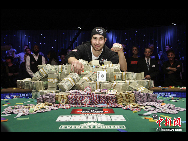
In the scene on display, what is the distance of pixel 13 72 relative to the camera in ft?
19.5

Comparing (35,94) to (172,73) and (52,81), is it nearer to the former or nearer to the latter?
(52,81)

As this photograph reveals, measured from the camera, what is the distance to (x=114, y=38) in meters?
8.99

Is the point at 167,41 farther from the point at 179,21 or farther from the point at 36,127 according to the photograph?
the point at 36,127

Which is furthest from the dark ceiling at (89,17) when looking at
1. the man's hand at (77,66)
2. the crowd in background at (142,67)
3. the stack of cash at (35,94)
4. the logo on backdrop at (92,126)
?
the logo on backdrop at (92,126)

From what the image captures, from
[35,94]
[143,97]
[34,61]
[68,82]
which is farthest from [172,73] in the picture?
[34,61]

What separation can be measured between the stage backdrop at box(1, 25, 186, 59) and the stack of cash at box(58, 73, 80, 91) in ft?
17.8

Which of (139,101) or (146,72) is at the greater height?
(146,72)

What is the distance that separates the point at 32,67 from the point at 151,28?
5639mm

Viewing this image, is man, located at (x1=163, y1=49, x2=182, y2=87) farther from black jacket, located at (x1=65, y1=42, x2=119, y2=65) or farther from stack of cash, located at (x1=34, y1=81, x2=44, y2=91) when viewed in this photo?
stack of cash, located at (x1=34, y1=81, x2=44, y2=91)

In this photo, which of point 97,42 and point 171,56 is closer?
point 97,42

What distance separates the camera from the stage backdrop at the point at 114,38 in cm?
832

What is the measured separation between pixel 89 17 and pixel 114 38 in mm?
2275

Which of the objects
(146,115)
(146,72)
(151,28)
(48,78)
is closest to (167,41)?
(151,28)

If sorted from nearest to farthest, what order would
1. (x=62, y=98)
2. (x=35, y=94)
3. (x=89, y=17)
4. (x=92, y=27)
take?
(x=62, y=98) < (x=35, y=94) < (x=89, y=17) < (x=92, y=27)
